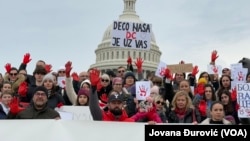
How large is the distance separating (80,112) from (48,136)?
1836 millimetres

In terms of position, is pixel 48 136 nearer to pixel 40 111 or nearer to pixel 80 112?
pixel 40 111

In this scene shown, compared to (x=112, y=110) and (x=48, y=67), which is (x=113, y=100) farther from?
(x=48, y=67)

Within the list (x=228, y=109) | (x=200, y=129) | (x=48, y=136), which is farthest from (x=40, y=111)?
(x=228, y=109)

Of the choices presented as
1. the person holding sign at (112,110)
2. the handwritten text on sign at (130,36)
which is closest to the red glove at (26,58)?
the handwritten text on sign at (130,36)

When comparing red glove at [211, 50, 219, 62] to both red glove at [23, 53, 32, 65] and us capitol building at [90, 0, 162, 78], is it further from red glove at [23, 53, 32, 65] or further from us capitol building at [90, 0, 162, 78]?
us capitol building at [90, 0, 162, 78]

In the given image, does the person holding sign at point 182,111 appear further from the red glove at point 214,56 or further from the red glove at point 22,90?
the red glove at point 214,56

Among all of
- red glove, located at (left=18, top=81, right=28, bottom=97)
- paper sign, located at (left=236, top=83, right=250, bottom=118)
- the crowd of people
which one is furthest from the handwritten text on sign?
paper sign, located at (left=236, top=83, right=250, bottom=118)

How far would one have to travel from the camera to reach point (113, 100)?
657cm

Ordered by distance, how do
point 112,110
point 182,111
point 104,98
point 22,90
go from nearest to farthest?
point 112,110, point 182,111, point 22,90, point 104,98

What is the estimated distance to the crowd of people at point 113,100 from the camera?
665cm

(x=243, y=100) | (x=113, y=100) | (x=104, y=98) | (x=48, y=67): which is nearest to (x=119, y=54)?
(x=48, y=67)

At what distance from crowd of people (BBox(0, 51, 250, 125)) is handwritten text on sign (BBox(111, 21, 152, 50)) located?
1638 millimetres

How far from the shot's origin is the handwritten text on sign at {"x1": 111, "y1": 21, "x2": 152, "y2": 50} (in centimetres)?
1288

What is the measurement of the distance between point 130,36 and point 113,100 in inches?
258
